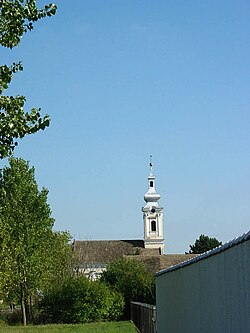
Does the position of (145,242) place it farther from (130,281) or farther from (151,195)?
(130,281)

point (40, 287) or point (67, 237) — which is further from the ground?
point (67, 237)

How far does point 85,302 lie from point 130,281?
332 cm

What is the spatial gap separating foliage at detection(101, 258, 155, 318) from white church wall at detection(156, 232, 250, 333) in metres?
32.5

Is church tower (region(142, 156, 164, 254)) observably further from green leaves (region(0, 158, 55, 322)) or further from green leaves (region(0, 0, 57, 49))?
green leaves (region(0, 0, 57, 49))

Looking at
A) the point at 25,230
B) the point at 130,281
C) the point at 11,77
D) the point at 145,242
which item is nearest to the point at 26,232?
the point at 25,230

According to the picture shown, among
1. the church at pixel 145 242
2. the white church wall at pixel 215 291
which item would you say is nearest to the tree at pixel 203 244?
the church at pixel 145 242

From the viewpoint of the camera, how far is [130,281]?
51500 millimetres

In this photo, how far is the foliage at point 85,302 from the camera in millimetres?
50219

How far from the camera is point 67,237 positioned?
6212 cm

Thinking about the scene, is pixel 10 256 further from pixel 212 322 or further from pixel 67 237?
pixel 212 322

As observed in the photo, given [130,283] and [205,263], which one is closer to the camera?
[205,263]

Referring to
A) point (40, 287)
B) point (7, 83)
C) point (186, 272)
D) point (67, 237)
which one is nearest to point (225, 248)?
point (186, 272)

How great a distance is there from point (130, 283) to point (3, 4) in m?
38.3

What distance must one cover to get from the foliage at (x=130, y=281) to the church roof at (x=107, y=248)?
53.9 metres
